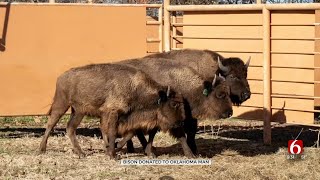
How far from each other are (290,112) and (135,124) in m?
3.24

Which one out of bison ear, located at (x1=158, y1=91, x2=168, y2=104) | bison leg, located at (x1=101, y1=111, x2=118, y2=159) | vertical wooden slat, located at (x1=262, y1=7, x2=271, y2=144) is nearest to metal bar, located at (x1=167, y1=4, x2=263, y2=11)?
vertical wooden slat, located at (x1=262, y1=7, x2=271, y2=144)

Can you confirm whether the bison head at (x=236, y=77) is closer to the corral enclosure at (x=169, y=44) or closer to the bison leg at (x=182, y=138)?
the corral enclosure at (x=169, y=44)

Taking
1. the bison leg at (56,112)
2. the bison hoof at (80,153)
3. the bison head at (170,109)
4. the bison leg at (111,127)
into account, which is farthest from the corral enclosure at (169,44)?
the bison leg at (111,127)

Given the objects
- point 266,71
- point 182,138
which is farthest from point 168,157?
point 266,71

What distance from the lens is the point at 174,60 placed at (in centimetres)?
1112

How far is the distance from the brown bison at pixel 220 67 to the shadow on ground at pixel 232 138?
3.01ft

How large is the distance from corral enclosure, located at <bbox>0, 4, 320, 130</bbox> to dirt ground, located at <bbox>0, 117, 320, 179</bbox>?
808 millimetres

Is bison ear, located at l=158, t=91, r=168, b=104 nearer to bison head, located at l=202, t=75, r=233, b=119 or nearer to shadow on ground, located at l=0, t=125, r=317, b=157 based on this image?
bison head, located at l=202, t=75, r=233, b=119

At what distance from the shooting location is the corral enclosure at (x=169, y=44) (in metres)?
11.6

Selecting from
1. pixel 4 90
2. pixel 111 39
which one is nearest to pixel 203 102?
pixel 111 39

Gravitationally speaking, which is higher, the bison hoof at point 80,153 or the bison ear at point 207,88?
the bison ear at point 207,88

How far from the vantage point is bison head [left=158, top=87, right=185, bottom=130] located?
9.97 meters

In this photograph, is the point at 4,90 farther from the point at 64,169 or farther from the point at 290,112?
the point at 290,112

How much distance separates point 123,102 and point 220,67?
78.0 inches
